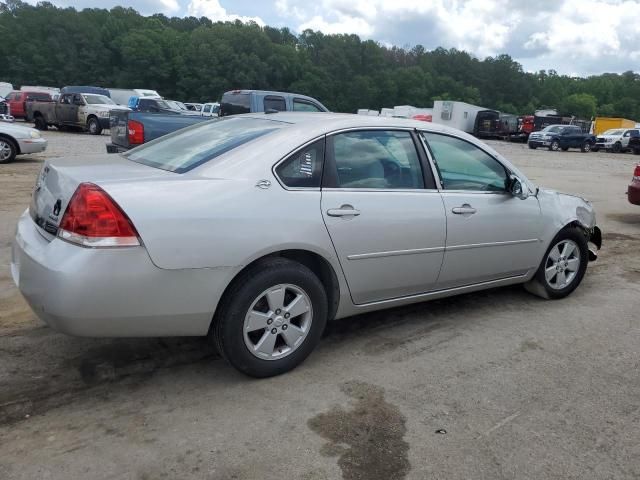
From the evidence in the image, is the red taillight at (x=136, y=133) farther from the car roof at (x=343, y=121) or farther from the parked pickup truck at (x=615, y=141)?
the parked pickup truck at (x=615, y=141)

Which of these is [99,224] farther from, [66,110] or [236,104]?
[66,110]

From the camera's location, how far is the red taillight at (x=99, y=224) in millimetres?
2789

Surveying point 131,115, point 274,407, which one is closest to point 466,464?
point 274,407

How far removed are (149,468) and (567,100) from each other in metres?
128

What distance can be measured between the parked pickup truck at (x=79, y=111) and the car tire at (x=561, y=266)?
20.9 metres

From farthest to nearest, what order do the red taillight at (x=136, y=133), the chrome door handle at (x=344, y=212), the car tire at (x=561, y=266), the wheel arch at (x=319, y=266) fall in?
1. the red taillight at (x=136, y=133)
2. the car tire at (x=561, y=266)
3. the chrome door handle at (x=344, y=212)
4. the wheel arch at (x=319, y=266)

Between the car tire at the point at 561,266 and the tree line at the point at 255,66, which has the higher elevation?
the tree line at the point at 255,66

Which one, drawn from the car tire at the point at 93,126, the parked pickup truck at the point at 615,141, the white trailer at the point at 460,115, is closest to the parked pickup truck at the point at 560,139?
the parked pickup truck at the point at 615,141

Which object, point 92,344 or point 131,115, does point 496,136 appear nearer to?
point 131,115

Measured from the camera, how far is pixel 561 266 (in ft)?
16.6

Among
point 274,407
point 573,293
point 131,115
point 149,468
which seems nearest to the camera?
point 149,468

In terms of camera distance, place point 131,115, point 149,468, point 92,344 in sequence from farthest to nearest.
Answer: point 131,115 < point 92,344 < point 149,468

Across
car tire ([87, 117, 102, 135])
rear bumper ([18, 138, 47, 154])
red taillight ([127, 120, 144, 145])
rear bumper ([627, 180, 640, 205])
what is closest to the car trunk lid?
red taillight ([127, 120, 144, 145])

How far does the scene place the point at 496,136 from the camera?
4984 cm
